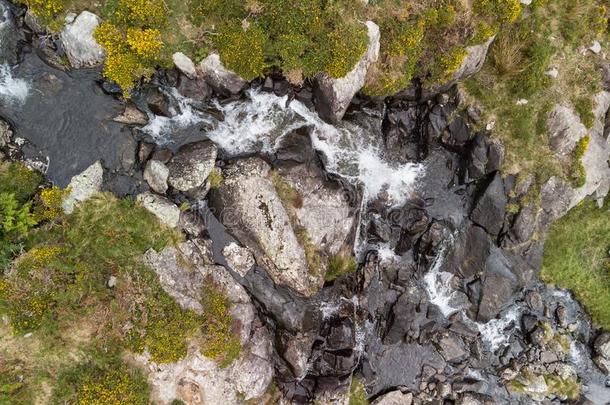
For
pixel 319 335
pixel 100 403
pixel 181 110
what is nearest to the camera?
pixel 100 403

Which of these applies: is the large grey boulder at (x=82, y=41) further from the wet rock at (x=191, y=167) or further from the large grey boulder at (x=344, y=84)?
the large grey boulder at (x=344, y=84)

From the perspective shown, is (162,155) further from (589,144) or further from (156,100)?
(589,144)

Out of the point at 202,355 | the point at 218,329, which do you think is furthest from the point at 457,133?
the point at 202,355

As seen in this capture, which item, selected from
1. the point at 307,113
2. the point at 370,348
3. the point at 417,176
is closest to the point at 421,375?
the point at 370,348

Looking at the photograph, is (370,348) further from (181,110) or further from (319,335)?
(181,110)

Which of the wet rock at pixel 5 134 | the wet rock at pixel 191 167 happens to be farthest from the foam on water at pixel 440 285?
the wet rock at pixel 5 134
